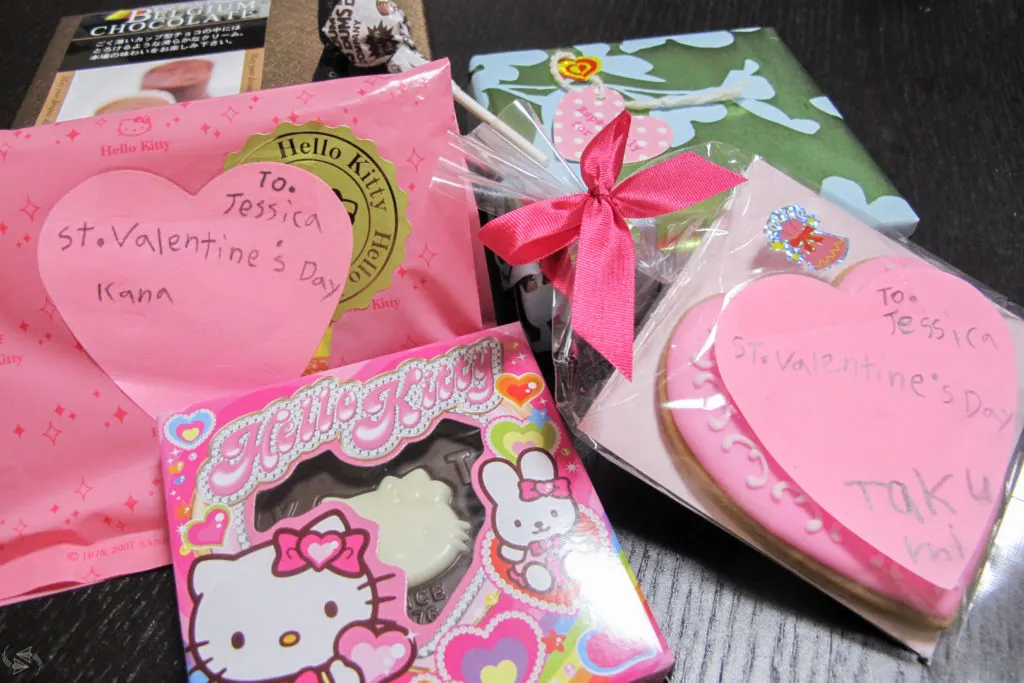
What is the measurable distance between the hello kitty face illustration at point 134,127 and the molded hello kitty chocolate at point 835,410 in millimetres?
366

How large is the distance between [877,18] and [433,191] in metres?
0.67

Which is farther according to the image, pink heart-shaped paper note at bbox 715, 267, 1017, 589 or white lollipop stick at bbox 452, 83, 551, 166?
white lollipop stick at bbox 452, 83, 551, 166

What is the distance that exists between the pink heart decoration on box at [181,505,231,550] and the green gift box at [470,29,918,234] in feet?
1.32

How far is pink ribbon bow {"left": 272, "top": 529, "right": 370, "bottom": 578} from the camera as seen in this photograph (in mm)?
457

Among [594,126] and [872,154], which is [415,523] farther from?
[872,154]

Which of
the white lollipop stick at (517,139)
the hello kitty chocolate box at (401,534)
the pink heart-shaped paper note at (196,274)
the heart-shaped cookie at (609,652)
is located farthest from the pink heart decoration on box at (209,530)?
the white lollipop stick at (517,139)

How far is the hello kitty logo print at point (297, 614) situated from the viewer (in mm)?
426

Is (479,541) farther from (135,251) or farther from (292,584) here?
(135,251)

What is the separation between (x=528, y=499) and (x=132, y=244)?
328 millimetres

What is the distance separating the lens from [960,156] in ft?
2.48

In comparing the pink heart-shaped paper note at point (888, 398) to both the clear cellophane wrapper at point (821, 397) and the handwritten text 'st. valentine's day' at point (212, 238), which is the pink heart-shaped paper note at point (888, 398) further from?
the handwritten text 'st. valentine's day' at point (212, 238)

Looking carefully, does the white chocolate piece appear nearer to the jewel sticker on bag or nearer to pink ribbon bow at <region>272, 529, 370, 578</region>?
pink ribbon bow at <region>272, 529, 370, 578</region>

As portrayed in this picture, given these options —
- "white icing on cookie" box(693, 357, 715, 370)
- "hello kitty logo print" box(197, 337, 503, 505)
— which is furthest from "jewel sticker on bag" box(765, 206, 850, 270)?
"hello kitty logo print" box(197, 337, 503, 505)

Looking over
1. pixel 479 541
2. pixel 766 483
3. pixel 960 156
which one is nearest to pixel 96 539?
pixel 479 541
